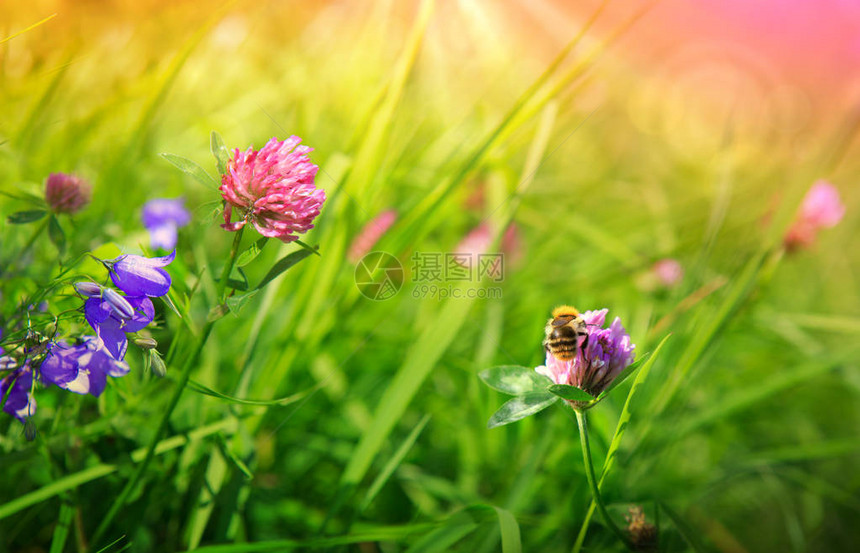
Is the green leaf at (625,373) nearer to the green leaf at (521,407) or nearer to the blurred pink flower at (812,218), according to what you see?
the green leaf at (521,407)

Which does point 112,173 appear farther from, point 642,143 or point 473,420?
point 642,143

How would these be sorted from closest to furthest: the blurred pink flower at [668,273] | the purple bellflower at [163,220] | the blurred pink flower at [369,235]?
the purple bellflower at [163,220] → the blurred pink flower at [369,235] → the blurred pink flower at [668,273]

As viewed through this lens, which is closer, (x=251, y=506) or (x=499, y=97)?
(x=251, y=506)

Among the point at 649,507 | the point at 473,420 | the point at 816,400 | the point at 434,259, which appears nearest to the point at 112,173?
the point at 434,259

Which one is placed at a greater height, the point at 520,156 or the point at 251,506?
the point at 520,156

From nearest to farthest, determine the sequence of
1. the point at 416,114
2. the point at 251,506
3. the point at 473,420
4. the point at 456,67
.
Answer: the point at 251,506, the point at 473,420, the point at 416,114, the point at 456,67

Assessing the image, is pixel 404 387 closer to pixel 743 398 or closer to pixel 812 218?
pixel 743 398

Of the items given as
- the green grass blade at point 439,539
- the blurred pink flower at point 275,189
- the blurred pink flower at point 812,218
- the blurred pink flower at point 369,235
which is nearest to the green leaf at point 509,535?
the green grass blade at point 439,539
